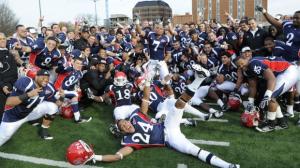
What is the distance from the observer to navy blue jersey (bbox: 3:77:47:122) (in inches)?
215

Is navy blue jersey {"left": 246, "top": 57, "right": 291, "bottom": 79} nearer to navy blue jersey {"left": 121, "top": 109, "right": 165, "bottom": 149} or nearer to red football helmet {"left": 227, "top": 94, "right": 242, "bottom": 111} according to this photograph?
red football helmet {"left": 227, "top": 94, "right": 242, "bottom": 111}

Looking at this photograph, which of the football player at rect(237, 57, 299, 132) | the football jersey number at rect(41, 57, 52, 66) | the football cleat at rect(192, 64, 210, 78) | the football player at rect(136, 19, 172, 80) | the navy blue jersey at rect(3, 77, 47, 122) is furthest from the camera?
the football player at rect(136, 19, 172, 80)

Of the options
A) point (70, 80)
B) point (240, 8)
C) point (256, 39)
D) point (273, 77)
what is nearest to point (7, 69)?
point (70, 80)

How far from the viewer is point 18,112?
566cm

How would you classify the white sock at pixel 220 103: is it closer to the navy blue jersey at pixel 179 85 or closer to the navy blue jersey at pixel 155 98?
the navy blue jersey at pixel 179 85

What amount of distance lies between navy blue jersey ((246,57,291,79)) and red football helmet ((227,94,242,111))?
3.93 ft

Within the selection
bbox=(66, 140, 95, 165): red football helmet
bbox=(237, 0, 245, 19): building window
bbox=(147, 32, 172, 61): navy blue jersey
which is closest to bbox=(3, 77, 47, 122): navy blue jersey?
bbox=(66, 140, 95, 165): red football helmet

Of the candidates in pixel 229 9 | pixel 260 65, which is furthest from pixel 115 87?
pixel 229 9

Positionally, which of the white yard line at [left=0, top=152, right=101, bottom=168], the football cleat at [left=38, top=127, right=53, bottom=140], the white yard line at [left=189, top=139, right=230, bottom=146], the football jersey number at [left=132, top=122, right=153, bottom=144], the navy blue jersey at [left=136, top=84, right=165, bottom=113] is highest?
the navy blue jersey at [left=136, top=84, right=165, bottom=113]

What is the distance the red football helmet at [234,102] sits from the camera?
750 cm

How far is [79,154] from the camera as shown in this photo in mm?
4770

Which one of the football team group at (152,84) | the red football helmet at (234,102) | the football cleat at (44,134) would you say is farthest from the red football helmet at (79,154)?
the red football helmet at (234,102)

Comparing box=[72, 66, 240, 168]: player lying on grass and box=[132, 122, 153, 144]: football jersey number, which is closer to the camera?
box=[72, 66, 240, 168]: player lying on grass

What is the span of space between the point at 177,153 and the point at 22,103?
2803 mm
